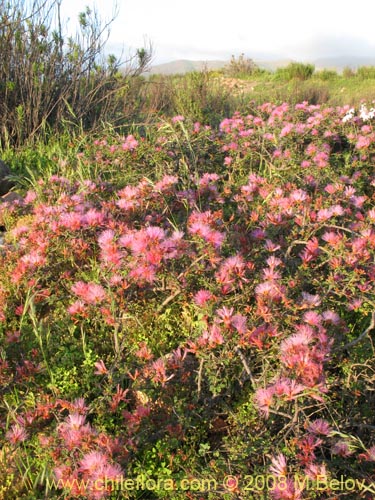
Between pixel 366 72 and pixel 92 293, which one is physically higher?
pixel 366 72

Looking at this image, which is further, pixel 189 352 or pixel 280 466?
pixel 189 352

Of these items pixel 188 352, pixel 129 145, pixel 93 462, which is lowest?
pixel 188 352

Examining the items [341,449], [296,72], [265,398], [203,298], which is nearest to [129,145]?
[203,298]

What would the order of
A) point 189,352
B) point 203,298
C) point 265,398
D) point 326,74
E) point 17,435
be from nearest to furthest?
1. point 265,398
2. point 17,435
3. point 203,298
4. point 189,352
5. point 326,74

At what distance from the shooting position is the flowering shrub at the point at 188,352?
1410 millimetres

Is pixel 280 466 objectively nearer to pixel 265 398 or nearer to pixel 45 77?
pixel 265 398

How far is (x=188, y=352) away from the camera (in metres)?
2.07

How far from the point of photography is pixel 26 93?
5.69 meters

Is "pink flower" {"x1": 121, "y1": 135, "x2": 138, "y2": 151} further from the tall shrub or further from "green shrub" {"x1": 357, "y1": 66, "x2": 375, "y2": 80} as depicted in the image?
"green shrub" {"x1": 357, "y1": 66, "x2": 375, "y2": 80}

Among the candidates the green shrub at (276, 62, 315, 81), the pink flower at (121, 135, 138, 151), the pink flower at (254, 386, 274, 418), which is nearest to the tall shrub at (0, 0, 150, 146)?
the pink flower at (121, 135, 138, 151)

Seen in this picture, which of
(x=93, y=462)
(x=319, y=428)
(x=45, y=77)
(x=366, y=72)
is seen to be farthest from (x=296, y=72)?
(x=93, y=462)

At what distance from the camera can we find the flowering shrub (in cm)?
141

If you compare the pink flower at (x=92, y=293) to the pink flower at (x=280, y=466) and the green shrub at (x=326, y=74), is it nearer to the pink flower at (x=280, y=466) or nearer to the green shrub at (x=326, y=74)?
the pink flower at (x=280, y=466)

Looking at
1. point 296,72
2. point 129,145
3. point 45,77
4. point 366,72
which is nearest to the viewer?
point 129,145
